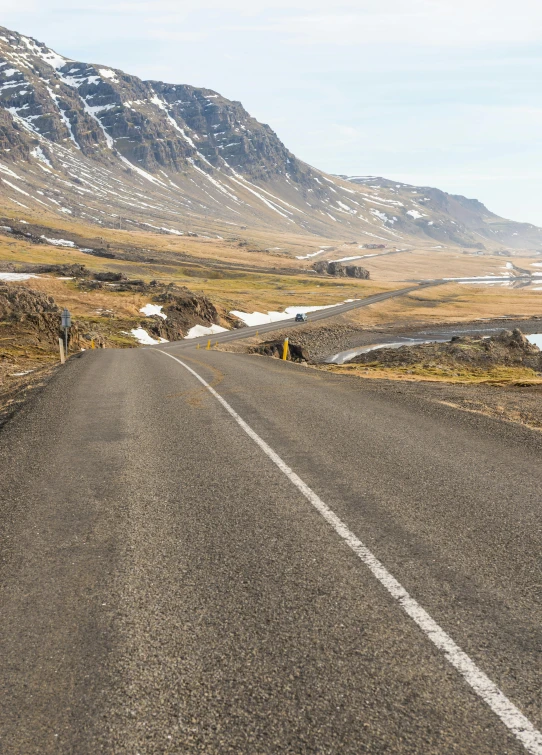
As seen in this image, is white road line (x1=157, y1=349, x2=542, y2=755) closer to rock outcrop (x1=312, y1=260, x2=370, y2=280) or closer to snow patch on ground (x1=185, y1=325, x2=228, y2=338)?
snow patch on ground (x1=185, y1=325, x2=228, y2=338)

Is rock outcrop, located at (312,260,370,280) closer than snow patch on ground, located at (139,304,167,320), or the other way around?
snow patch on ground, located at (139,304,167,320)

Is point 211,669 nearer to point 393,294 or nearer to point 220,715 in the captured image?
point 220,715

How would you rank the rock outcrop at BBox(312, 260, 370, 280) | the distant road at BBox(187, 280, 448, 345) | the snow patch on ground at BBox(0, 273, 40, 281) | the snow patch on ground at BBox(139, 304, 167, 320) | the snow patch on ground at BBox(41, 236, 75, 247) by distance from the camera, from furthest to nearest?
the rock outcrop at BBox(312, 260, 370, 280)
the snow patch on ground at BBox(41, 236, 75, 247)
the snow patch on ground at BBox(0, 273, 40, 281)
the snow patch on ground at BBox(139, 304, 167, 320)
the distant road at BBox(187, 280, 448, 345)

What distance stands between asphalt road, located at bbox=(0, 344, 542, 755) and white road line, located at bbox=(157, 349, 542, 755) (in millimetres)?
25

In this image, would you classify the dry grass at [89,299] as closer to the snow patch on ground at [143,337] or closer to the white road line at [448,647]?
the snow patch on ground at [143,337]

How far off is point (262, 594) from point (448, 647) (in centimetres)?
167

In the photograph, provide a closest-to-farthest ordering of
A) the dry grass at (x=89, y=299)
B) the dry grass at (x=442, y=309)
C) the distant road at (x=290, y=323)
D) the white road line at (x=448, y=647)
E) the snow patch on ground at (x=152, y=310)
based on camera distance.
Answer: the white road line at (x=448, y=647) < the distant road at (x=290, y=323) < the dry grass at (x=89, y=299) < the snow patch on ground at (x=152, y=310) < the dry grass at (x=442, y=309)

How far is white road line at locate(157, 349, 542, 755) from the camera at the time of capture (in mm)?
3621

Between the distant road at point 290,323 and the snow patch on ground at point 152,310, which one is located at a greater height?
the snow patch on ground at point 152,310

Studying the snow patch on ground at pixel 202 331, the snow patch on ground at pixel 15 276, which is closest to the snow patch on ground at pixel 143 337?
the snow patch on ground at pixel 202 331

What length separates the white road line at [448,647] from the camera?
11.9 feet

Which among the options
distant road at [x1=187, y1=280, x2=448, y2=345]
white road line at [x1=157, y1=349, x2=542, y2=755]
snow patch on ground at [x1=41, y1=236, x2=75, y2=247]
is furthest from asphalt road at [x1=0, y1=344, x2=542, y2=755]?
snow patch on ground at [x1=41, y1=236, x2=75, y2=247]

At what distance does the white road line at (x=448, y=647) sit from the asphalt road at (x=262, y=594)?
0.02 metres

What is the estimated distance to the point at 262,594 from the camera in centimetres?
525
